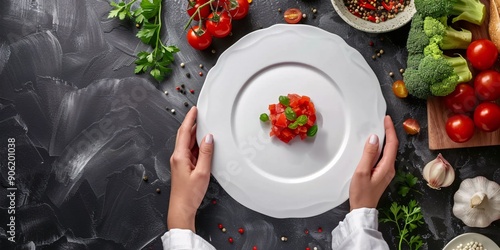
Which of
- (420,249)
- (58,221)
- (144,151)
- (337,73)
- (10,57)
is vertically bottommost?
(420,249)

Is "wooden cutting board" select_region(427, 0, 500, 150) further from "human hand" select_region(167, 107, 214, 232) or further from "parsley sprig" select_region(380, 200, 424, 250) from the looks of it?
"human hand" select_region(167, 107, 214, 232)

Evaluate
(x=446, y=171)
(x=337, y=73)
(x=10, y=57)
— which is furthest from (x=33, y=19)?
(x=446, y=171)

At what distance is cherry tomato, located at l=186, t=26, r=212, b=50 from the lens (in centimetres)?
170

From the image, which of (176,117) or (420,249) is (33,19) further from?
(420,249)

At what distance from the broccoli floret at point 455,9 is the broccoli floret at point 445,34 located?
0.9 inches

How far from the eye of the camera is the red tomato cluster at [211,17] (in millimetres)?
1686

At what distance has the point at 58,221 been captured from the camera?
1.82m

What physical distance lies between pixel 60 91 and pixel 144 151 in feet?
1.11

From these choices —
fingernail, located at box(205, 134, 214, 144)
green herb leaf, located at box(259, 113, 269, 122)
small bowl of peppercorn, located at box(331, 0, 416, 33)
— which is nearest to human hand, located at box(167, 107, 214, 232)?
fingernail, located at box(205, 134, 214, 144)

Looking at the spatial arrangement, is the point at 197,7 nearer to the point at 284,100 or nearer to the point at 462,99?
the point at 284,100

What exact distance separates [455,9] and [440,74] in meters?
0.21

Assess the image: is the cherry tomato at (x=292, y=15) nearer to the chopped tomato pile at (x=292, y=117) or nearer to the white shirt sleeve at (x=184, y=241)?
the chopped tomato pile at (x=292, y=117)

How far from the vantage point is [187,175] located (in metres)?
1.73

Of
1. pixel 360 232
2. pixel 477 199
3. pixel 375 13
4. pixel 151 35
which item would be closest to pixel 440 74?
pixel 375 13
